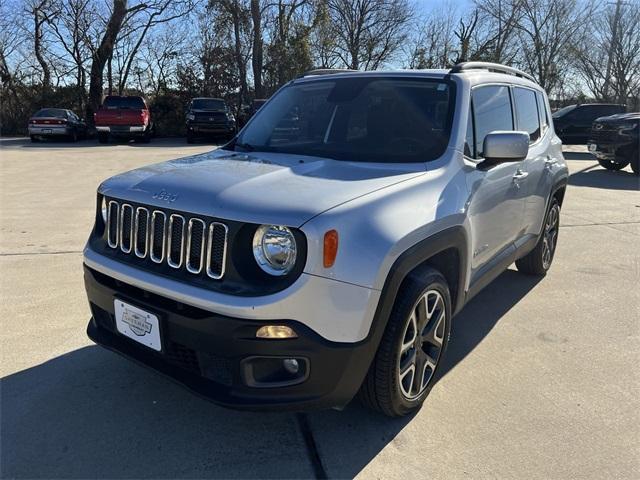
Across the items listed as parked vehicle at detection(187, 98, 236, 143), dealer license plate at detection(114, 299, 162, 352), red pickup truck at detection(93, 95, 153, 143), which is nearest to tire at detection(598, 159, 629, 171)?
parked vehicle at detection(187, 98, 236, 143)

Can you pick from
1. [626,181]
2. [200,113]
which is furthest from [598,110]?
[200,113]

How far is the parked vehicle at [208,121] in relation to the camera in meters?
20.9

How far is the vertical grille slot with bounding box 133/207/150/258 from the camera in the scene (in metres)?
2.68

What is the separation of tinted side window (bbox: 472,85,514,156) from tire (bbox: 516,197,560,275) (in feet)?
4.45

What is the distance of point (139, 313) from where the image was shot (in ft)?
8.46

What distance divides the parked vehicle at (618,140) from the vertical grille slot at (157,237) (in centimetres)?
1452

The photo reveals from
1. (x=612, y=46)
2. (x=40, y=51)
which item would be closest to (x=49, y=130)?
(x=40, y=51)

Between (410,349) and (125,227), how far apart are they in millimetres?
1633

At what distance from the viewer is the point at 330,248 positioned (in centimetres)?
223

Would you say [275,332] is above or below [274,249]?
below

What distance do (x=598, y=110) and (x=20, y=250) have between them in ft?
69.6

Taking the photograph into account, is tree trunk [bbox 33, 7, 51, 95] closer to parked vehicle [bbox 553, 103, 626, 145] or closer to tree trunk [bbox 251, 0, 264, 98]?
tree trunk [bbox 251, 0, 264, 98]

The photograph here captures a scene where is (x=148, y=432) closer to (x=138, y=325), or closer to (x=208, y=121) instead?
(x=138, y=325)

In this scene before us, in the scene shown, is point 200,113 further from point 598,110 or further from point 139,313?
point 139,313
